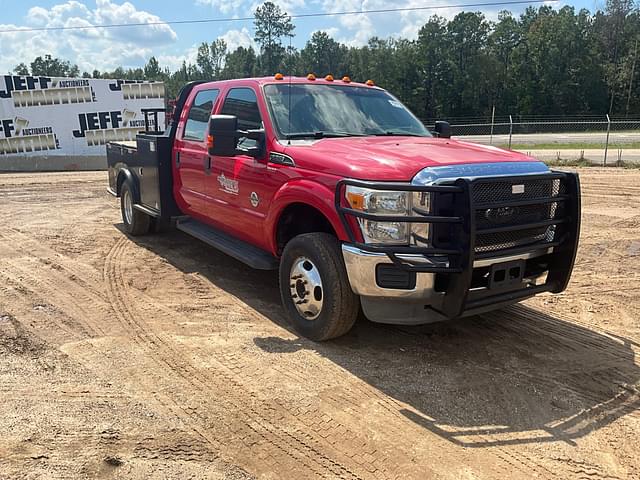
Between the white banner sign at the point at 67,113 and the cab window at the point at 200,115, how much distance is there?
15.3 meters

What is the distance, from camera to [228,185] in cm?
557

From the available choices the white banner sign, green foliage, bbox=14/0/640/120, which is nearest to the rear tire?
the white banner sign

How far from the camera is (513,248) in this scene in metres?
4.04

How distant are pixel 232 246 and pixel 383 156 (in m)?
2.21

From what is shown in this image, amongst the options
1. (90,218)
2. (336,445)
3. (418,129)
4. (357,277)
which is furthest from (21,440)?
(90,218)

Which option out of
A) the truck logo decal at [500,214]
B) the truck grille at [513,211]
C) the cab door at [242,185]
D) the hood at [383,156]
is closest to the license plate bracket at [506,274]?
the truck grille at [513,211]

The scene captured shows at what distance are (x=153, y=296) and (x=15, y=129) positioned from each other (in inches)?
655

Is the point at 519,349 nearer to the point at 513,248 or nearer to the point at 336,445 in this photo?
the point at 513,248

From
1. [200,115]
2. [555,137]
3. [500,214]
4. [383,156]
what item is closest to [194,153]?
[200,115]

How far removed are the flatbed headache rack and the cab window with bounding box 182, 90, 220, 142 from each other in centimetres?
279

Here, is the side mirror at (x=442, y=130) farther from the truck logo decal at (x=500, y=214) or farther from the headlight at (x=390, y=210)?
the headlight at (x=390, y=210)

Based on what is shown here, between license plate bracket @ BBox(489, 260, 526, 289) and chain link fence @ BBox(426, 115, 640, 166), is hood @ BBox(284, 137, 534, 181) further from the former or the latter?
chain link fence @ BBox(426, 115, 640, 166)

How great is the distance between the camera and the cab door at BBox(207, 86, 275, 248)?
5.04 metres

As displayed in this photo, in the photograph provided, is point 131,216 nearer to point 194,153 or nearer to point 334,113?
point 194,153
